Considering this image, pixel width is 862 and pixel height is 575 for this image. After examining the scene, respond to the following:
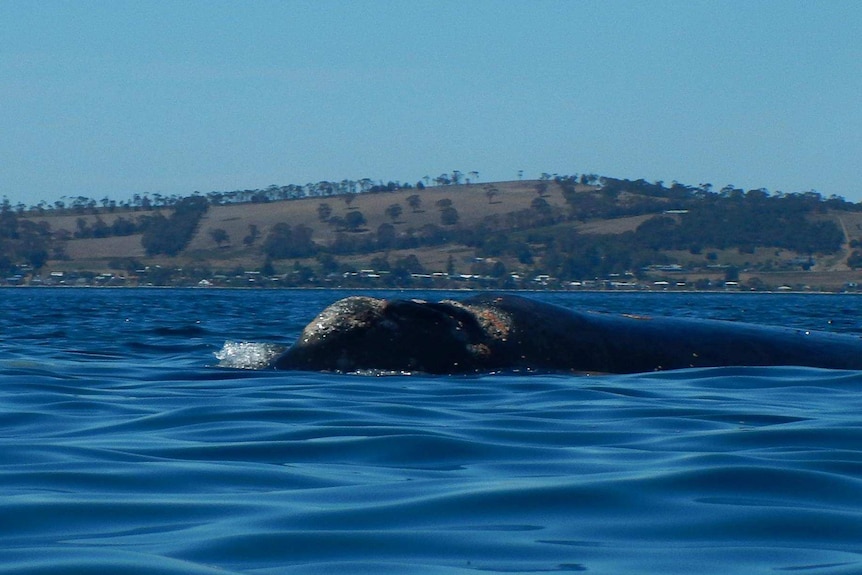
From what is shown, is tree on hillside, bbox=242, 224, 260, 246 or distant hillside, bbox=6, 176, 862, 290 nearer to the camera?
distant hillside, bbox=6, 176, 862, 290

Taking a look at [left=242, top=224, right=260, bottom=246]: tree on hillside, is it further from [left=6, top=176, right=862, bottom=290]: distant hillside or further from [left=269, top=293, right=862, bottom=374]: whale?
[left=269, top=293, right=862, bottom=374]: whale

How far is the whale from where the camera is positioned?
11.7 metres

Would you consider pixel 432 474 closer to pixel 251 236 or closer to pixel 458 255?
pixel 458 255

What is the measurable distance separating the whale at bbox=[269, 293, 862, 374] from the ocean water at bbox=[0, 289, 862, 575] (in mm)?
271

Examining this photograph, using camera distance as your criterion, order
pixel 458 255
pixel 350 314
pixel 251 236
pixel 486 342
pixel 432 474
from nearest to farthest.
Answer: pixel 432 474, pixel 350 314, pixel 486 342, pixel 458 255, pixel 251 236

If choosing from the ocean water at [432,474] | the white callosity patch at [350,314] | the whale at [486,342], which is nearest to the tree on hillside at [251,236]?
the whale at [486,342]

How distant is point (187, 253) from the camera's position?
185125 millimetres

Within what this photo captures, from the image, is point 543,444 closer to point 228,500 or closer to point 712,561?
point 228,500

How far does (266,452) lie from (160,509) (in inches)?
69.1

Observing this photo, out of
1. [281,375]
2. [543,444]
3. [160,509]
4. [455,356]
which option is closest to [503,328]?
[455,356]

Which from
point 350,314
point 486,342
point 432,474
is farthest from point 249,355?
point 432,474

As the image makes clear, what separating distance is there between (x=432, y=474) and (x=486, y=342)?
5035mm

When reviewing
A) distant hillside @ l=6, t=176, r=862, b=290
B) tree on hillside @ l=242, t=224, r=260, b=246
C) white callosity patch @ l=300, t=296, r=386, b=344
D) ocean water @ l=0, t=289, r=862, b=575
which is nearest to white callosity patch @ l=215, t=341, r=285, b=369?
ocean water @ l=0, t=289, r=862, b=575

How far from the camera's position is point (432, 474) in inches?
277
